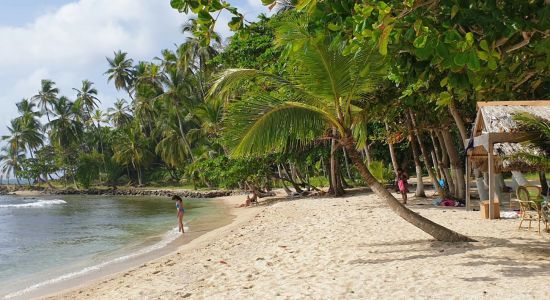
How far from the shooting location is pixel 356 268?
6016 millimetres

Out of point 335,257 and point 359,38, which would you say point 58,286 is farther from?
point 359,38

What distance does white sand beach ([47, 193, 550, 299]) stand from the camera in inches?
192

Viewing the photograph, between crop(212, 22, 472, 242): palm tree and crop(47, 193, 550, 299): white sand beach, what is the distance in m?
0.79

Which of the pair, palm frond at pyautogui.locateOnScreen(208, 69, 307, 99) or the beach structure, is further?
the beach structure

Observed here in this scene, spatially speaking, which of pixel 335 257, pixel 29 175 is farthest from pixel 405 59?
pixel 29 175

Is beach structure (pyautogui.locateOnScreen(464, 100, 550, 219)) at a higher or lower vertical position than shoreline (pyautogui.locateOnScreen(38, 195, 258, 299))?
higher

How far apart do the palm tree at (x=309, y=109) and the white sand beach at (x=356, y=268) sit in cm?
79

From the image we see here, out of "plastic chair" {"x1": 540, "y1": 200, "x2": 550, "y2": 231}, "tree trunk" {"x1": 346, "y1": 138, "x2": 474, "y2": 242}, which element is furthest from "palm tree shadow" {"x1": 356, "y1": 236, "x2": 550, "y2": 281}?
"plastic chair" {"x1": 540, "y1": 200, "x2": 550, "y2": 231}

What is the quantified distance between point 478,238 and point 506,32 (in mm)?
4581

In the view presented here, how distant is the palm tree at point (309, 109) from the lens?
644 centimetres

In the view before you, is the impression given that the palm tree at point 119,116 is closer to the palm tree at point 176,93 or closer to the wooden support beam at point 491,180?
the palm tree at point 176,93

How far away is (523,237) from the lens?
7.23m

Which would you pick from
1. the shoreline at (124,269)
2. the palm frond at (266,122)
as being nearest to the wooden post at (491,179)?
the palm frond at (266,122)

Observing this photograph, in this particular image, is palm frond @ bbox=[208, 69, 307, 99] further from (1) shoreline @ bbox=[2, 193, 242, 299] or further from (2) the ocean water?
(2) the ocean water
